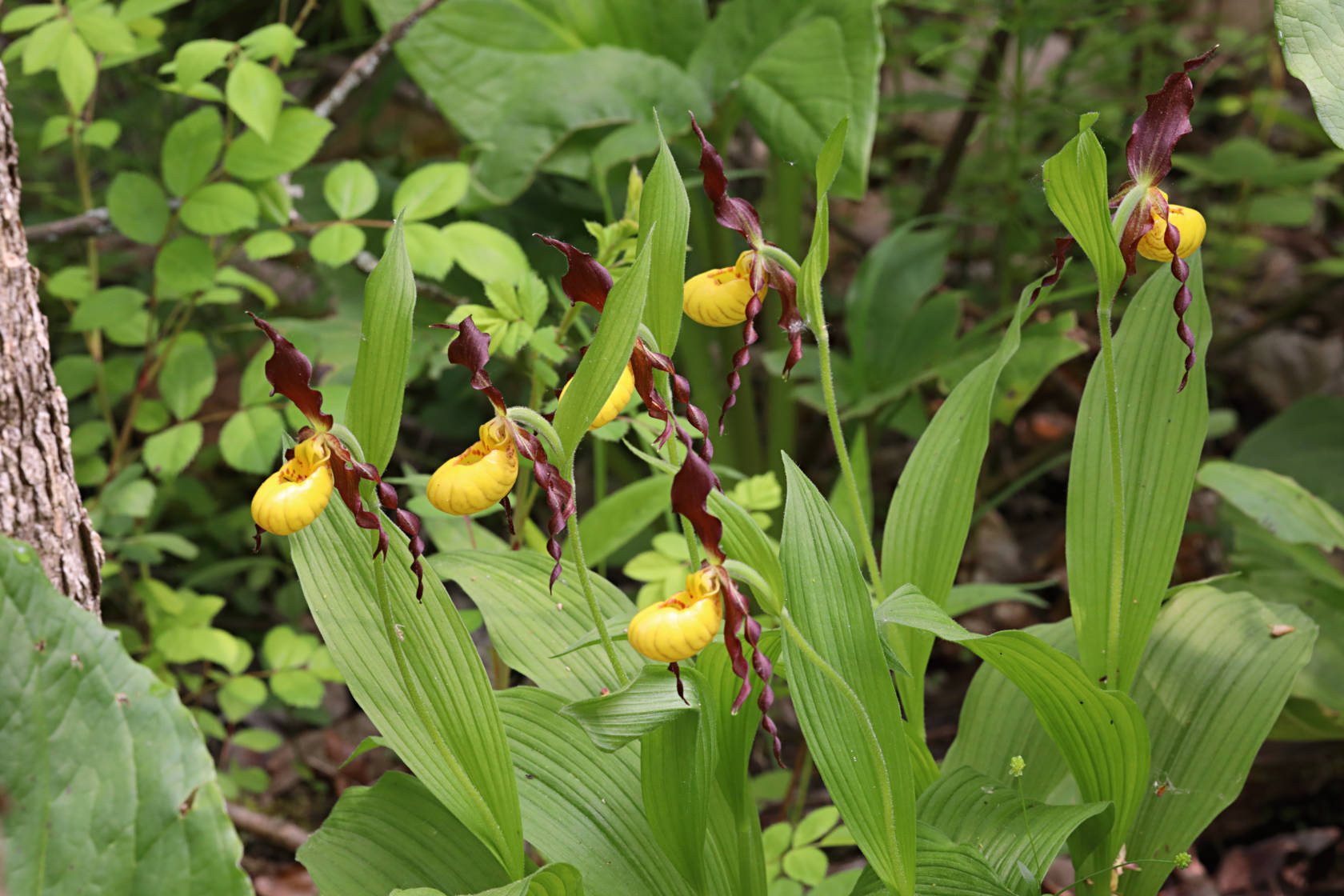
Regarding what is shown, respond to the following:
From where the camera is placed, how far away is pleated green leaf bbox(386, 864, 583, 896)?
696 millimetres

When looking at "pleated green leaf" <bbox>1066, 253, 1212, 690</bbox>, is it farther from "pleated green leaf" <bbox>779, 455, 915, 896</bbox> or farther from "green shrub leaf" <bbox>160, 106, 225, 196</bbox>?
"green shrub leaf" <bbox>160, 106, 225, 196</bbox>

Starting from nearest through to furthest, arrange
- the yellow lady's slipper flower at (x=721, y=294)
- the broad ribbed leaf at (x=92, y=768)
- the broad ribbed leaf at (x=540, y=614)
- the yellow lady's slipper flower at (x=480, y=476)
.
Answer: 1. the broad ribbed leaf at (x=92, y=768)
2. the yellow lady's slipper flower at (x=480, y=476)
3. the yellow lady's slipper flower at (x=721, y=294)
4. the broad ribbed leaf at (x=540, y=614)

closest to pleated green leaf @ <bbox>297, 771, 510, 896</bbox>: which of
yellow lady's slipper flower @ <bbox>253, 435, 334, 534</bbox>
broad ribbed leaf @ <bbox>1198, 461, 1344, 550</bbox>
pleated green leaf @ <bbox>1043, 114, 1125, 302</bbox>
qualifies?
yellow lady's slipper flower @ <bbox>253, 435, 334, 534</bbox>

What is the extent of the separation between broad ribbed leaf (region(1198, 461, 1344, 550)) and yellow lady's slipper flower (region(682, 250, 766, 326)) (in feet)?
2.60

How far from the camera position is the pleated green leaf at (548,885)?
70 cm

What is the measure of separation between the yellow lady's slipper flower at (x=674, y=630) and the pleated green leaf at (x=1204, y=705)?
573 mm

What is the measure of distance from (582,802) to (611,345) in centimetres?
43

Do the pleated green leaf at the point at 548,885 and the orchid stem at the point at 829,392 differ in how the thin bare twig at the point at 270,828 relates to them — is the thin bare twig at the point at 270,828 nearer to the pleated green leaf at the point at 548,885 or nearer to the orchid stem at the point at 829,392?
the pleated green leaf at the point at 548,885

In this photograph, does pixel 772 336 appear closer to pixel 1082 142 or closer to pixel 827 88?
pixel 827 88

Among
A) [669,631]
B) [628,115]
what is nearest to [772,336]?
[628,115]

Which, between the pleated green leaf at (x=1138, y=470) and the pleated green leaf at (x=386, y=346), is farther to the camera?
the pleated green leaf at (x=1138, y=470)

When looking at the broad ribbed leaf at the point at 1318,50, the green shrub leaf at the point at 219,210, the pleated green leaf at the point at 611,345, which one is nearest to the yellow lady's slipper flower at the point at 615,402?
the pleated green leaf at the point at 611,345

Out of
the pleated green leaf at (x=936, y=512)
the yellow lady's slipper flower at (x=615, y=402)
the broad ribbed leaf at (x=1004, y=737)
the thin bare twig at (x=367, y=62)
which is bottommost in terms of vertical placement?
the broad ribbed leaf at (x=1004, y=737)

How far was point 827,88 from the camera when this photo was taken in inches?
62.6
